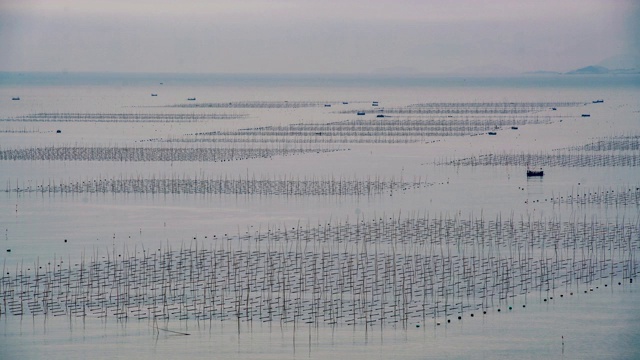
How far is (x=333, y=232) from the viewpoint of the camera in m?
32.7

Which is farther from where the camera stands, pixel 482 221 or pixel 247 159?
pixel 247 159

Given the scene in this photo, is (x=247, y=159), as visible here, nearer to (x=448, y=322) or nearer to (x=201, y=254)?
(x=201, y=254)

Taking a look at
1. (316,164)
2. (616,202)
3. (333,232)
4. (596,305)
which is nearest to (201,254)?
(333,232)

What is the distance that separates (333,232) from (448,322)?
30.8 feet

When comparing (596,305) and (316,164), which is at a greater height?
(316,164)

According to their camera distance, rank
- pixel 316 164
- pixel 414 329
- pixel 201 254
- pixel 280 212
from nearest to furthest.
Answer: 1. pixel 414 329
2. pixel 201 254
3. pixel 280 212
4. pixel 316 164

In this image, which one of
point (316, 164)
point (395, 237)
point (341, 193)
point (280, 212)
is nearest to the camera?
point (395, 237)

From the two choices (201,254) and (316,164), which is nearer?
(201,254)

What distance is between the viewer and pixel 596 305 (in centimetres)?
2522

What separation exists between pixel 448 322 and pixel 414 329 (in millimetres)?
893

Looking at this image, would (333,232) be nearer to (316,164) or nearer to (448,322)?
(448,322)

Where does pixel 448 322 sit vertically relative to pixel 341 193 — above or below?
below

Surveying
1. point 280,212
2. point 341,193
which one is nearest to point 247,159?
point 341,193

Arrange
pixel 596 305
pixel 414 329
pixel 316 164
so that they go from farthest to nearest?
pixel 316 164 → pixel 596 305 → pixel 414 329
